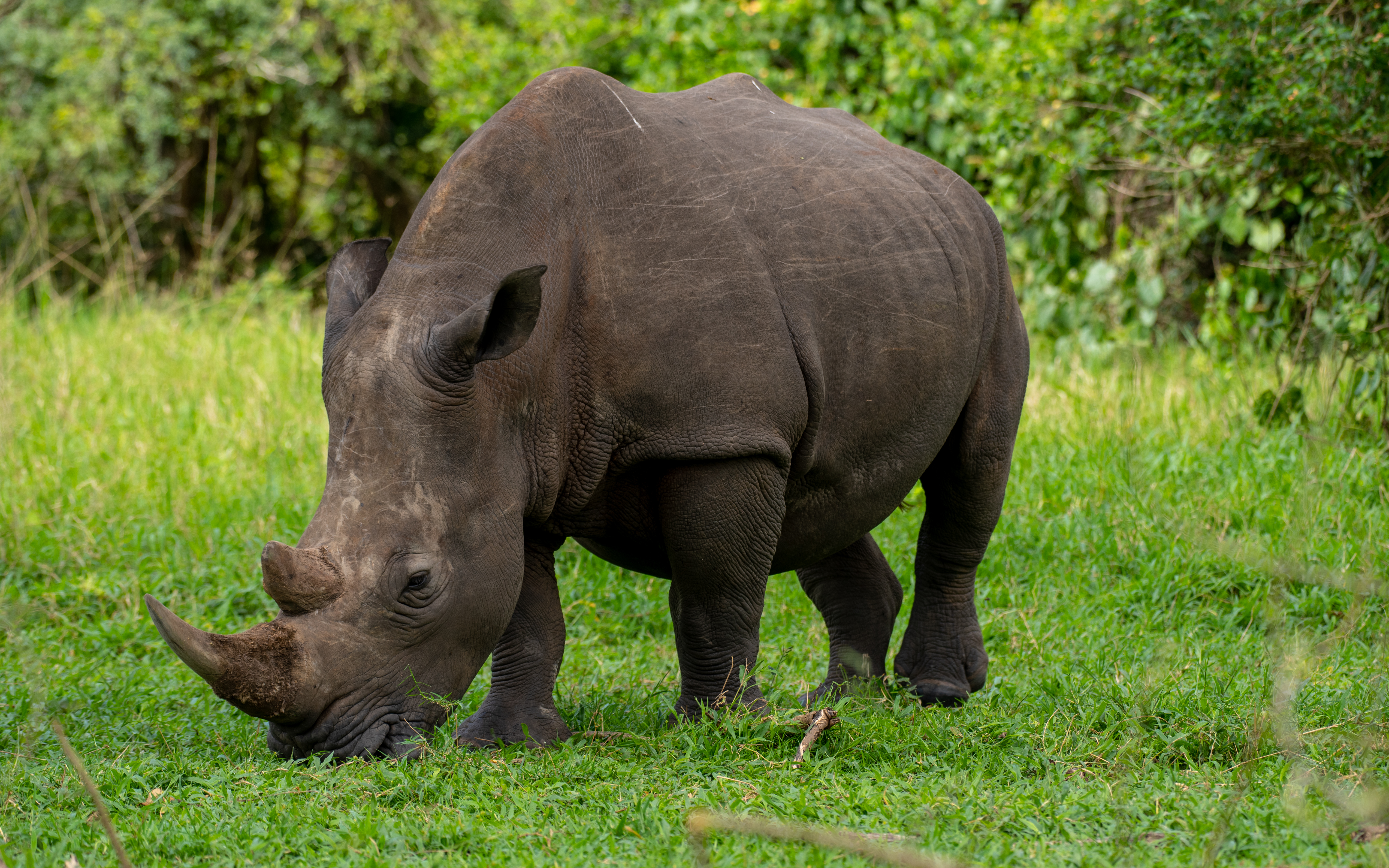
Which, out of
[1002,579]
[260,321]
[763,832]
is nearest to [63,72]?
[260,321]

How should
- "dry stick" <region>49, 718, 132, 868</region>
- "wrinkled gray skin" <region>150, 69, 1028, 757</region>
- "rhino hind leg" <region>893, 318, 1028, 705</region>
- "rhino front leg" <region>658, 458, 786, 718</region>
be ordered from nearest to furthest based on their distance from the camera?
1. "dry stick" <region>49, 718, 132, 868</region>
2. "wrinkled gray skin" <region>150, 69, 1028, 757</region>
3. "rhino front leg" <region>658, 458, 786, 718</region>
4. "rhino hind leg" <region>893, 318, 1028, 705</region>

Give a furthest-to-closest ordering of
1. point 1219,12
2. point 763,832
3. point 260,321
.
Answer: point 260,321 → point 1219,12 → point 763,832

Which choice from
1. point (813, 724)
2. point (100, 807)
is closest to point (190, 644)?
point (100, 807)

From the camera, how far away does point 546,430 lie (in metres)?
3.79

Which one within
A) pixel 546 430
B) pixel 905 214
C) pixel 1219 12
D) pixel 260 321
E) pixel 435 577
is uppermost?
pixel 1219 12

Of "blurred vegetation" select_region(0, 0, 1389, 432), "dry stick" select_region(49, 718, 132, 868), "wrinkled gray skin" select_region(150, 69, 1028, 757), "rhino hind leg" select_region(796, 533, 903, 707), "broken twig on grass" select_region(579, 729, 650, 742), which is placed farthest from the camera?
"blurred vegetation" select_region(0, 0, 1389, 432)

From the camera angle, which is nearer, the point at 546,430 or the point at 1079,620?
the point at 546,430

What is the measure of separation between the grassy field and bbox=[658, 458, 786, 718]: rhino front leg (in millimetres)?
214

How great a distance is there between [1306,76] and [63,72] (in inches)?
432

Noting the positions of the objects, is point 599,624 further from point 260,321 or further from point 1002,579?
point 260,321

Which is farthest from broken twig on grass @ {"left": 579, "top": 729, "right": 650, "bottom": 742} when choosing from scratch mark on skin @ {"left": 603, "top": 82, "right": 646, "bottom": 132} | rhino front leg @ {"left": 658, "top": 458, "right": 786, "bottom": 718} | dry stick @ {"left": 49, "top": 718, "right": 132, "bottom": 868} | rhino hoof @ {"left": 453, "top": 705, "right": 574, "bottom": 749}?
scratch mark on skin @ {"left": 603, "top": 82, "right": 646, "bottom": 132}

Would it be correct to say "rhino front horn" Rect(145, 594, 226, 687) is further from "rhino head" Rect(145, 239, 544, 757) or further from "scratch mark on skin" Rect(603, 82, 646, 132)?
"scratch mark on skin" Rect(603, 82, 646, 132)

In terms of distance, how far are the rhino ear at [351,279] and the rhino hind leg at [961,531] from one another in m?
1.96

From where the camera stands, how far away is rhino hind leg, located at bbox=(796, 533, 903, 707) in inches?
200
